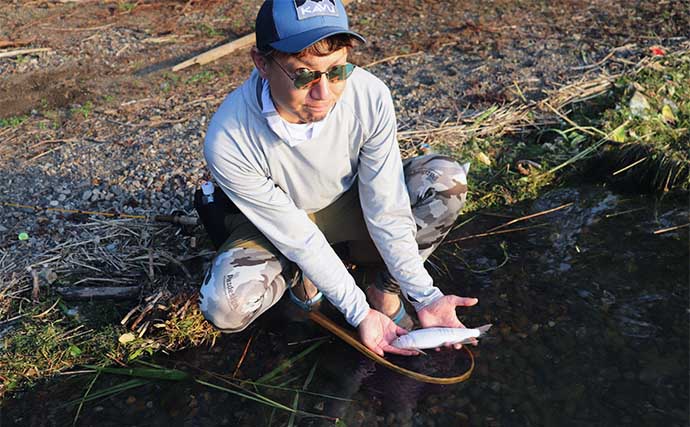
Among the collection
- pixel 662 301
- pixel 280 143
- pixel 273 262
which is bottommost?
pixel 662 301

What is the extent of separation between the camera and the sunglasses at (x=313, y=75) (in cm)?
235

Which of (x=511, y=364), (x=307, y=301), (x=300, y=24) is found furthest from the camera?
(x=307, y=301)

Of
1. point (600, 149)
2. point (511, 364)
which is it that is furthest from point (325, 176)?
point (600, 149)

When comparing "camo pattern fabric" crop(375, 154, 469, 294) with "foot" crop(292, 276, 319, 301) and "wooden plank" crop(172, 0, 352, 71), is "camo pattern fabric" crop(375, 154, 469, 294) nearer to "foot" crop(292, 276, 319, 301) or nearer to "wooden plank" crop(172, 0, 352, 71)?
"foot" crop(292, 276, 319, 301)

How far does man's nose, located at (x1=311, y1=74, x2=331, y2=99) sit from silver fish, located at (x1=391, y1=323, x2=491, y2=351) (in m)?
1.10

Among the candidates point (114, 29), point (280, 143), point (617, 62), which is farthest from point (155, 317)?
point (114, 29)

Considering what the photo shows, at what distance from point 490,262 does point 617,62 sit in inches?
101

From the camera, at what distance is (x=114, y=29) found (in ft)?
22.7

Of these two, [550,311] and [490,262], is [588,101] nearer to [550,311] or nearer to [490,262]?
[490,262]

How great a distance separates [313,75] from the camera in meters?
2.35

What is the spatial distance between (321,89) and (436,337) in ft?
3.86

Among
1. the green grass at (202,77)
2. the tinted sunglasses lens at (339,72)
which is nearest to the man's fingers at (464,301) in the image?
the tinted sunglasses lens at (339,72)

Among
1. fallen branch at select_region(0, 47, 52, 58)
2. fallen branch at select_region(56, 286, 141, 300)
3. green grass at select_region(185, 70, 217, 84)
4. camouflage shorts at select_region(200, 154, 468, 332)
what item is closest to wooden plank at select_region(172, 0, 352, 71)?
green grass at select_region(185, 70, 217, 84)

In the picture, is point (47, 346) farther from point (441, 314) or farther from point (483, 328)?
point (483, 328)
